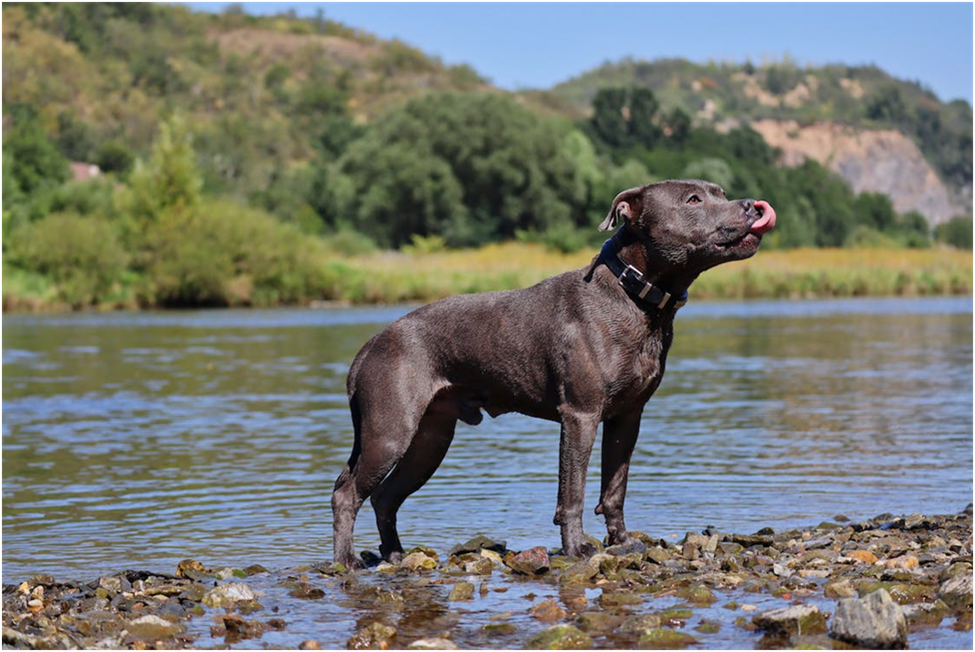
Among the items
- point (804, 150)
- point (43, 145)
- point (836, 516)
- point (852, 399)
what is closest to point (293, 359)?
point (852, 399)

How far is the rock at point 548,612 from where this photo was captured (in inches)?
305

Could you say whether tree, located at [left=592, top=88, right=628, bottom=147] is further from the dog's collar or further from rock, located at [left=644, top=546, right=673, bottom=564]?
rock, located at [left=644, top=546, right=673, bottom=564]

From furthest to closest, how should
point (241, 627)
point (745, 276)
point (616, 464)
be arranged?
point (745, 276), point (616, 464), point (241, 627)

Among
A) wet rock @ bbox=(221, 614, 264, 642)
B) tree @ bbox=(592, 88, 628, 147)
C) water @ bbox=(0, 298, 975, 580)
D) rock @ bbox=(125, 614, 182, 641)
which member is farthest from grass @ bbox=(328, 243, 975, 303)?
tree @ bbox=(592, 88, 628, 147)

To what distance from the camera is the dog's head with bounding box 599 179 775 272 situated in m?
8.88

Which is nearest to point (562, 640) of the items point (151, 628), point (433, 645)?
point (433, 645)

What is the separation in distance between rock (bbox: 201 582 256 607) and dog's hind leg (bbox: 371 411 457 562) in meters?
1.80

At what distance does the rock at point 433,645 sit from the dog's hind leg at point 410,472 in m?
2.99

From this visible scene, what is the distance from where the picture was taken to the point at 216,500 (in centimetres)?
1446

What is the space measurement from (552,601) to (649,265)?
7.56ft

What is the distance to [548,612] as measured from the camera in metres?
7.80

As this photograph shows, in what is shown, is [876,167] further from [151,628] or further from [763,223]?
[151,628]

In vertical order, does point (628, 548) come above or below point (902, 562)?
below

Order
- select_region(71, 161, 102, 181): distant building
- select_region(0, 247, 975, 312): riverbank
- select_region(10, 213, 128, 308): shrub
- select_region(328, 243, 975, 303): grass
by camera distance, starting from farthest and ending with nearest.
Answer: select_region(71, 161, 102, 181): distant building → select_region(10, 213, 128, 308): shrub → select_region(0, 247, 975, 312): riverbank → select_region(328, 243, 975, 303): grass
